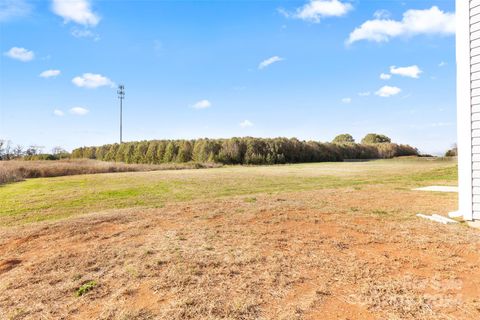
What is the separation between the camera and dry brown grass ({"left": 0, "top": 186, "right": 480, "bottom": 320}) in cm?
246

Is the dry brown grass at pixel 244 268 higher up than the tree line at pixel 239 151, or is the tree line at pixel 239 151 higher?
the tree line at pixel 239 151

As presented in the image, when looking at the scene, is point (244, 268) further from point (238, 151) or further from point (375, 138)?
point (375, 138)

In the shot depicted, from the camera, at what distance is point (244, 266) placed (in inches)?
130

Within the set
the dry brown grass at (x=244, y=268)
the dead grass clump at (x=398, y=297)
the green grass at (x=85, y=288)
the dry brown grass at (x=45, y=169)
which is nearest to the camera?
the dead grass clump at (x=398, y=297)

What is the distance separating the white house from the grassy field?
726 mm

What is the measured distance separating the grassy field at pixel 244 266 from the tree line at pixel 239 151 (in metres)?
27.9

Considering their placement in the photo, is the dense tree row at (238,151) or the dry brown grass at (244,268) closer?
the dry brown grass at (244,268)

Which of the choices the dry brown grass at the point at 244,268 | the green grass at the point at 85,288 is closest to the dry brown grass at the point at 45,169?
the dry brown grass at the point at 244,268

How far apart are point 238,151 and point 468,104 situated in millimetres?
29382

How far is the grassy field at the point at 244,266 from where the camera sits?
246cm

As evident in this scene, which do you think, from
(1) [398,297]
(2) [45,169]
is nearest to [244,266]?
(1) [398,297]

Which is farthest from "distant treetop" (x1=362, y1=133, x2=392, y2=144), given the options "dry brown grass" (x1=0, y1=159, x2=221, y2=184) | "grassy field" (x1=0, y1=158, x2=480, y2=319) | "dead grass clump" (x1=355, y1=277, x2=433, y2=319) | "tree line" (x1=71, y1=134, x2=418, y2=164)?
"dead grass clump" (x1=355, y1=277, x2=433, y2=319)

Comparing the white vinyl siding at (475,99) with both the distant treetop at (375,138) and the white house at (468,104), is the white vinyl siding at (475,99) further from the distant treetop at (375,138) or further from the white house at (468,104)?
the distant treetop at (375,138)

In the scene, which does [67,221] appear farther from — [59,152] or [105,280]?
[59,152]
